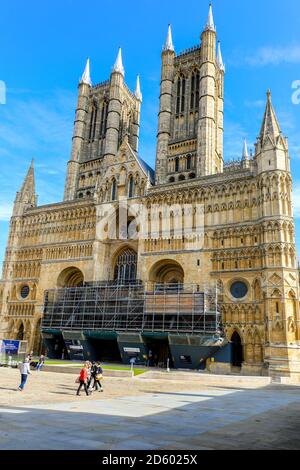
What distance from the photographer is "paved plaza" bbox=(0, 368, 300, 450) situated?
7.59 metres

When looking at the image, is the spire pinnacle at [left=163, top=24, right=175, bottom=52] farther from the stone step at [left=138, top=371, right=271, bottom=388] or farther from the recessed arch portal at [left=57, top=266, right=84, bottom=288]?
the stone step at [left=138, top=371, right=271, bottom=388]

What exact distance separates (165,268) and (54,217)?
1865 centimetres

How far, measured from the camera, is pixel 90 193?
60500mm

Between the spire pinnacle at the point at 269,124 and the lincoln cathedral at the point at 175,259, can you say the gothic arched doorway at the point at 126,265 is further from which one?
the spire pinnacle at the point at 269,124

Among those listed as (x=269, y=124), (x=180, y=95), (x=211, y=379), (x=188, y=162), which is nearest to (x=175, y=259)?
(x=211, y=379)

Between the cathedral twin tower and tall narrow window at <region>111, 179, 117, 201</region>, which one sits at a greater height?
Result: the cathedral twin tower

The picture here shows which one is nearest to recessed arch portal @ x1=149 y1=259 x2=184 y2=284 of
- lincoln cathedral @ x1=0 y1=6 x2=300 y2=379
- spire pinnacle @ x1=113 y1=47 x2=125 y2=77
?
lincoln cathedral @ x1=0 y1=6 x2=300 y2=379

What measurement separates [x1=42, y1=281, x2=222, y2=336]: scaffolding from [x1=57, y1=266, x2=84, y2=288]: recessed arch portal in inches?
69.1

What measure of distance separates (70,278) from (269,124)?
1222 inches

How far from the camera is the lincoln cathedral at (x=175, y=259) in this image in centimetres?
3444

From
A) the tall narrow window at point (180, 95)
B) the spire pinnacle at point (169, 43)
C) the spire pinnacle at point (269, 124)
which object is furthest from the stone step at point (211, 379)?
the spire pinnacle at point (169, 43)

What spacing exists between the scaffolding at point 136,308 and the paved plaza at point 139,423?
19535 millimetres

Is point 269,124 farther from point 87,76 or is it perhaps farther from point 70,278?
point 87,76
